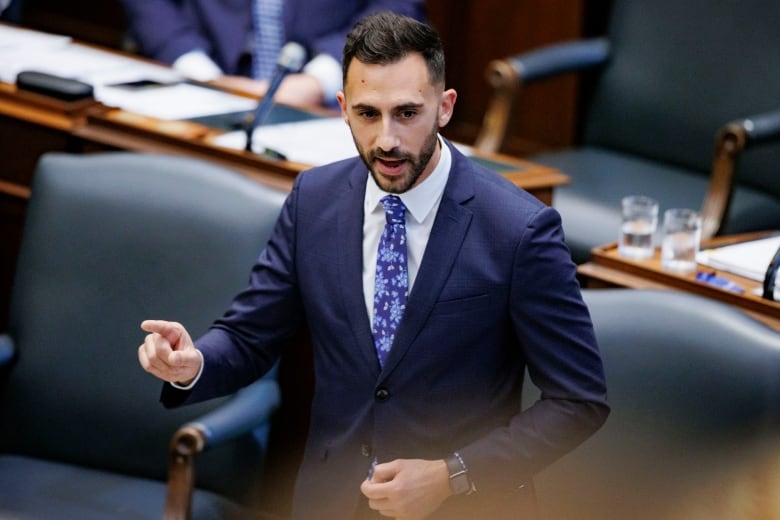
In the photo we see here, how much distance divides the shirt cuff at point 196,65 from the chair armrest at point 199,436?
1617mm

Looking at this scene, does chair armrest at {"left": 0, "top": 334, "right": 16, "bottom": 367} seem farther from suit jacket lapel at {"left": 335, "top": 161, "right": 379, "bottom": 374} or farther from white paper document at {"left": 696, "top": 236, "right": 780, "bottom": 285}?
white paper document at {"left": 696, "top": 236, "right": 780, "bottom": 285}

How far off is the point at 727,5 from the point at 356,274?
1956 millimetres

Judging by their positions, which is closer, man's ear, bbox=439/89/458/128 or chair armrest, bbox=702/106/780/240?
man's ear, bbox=439/89/458/128

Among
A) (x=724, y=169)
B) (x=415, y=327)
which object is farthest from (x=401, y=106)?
(x=724, y=169)

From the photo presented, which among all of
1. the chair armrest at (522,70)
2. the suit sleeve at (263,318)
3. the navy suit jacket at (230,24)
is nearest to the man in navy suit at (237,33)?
the navy suit jacket at (230,24)

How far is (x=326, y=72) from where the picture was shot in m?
3.65

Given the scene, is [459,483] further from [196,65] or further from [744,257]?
[196,65]

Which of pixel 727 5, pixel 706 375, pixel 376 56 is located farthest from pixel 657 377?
pixel 727 5

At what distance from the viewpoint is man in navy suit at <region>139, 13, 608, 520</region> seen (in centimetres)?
172

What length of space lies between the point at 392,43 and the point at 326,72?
1.98 meters

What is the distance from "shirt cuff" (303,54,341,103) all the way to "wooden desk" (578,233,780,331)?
126 cm

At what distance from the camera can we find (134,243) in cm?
243

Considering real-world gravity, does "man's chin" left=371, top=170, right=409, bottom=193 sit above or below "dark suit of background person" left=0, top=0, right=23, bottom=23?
above

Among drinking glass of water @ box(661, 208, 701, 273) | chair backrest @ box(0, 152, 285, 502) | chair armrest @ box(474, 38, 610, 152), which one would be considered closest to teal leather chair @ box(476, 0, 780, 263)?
chair armrest @ box(474, 38, 610, 152)
